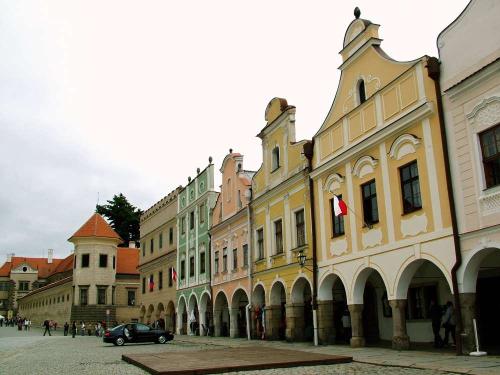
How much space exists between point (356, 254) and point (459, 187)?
589cm

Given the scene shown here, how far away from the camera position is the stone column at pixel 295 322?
25.0 m

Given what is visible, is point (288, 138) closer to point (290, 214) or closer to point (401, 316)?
point (290, 214)

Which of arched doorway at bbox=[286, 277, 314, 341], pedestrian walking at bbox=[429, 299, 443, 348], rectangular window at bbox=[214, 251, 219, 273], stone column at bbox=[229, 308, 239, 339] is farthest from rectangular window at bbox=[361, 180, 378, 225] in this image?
rectangular window at bbox=[214, 251, 219, 273]

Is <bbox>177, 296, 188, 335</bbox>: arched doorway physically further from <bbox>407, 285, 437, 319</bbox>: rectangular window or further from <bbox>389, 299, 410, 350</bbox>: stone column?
<bbox>389, 299, 410, 350</bbox>: stone column

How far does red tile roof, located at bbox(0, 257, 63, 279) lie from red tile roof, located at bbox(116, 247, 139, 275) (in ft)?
148

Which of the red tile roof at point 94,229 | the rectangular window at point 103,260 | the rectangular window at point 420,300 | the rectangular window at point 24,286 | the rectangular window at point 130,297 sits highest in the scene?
the red tile roof at point 94,229

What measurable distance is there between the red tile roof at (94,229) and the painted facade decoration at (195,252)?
24.1 meters

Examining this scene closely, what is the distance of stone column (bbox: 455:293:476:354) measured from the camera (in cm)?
1495

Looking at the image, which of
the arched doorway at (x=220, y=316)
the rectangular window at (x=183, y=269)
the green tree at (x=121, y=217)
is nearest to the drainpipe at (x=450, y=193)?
the arched doorway at (x=220, y=316)

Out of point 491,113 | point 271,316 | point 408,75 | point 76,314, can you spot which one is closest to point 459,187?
point 491,113

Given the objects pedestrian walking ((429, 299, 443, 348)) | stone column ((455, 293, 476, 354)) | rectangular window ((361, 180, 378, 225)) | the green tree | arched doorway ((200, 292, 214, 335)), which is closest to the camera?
stone column ((455, 293, 476, 354))

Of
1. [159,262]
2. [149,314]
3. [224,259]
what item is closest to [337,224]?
[224,259]

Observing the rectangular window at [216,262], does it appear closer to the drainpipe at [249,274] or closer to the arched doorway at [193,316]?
the arched doorway at [193,316]

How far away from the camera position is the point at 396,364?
14156 mm
